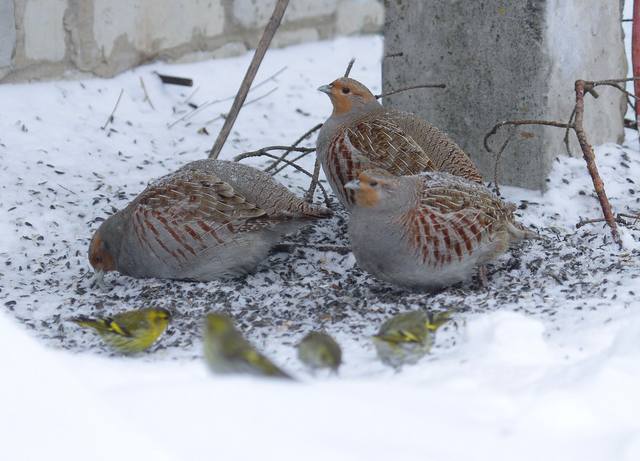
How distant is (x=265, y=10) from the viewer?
352 inches

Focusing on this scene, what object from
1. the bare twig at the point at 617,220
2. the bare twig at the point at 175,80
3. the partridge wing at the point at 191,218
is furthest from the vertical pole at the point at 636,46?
the bare twig at the point at 175,80

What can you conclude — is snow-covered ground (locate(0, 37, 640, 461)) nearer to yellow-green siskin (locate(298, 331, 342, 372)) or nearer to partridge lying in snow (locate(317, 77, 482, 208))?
yellow-green siskin (locate(298, 331, 342, 372))

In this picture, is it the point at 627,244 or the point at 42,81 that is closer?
the point at 627,244

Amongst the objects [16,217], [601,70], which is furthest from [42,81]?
[601,70]

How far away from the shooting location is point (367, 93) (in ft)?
19.7

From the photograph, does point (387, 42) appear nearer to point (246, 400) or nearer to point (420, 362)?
point (420, 362)

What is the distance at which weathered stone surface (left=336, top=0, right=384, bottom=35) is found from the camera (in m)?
9.73

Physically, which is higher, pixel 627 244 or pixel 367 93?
pixel 367 93

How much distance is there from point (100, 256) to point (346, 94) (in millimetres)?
1740

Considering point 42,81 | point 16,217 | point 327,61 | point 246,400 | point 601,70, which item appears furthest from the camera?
point 327,61

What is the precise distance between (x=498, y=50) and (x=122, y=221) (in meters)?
2.49

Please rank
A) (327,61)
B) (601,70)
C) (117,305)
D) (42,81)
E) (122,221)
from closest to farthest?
(117,305)
(122,221)
(601,70)
(42,81)
(327,61)

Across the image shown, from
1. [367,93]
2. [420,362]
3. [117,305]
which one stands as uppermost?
[367,93]

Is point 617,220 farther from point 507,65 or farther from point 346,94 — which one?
point 346,94
